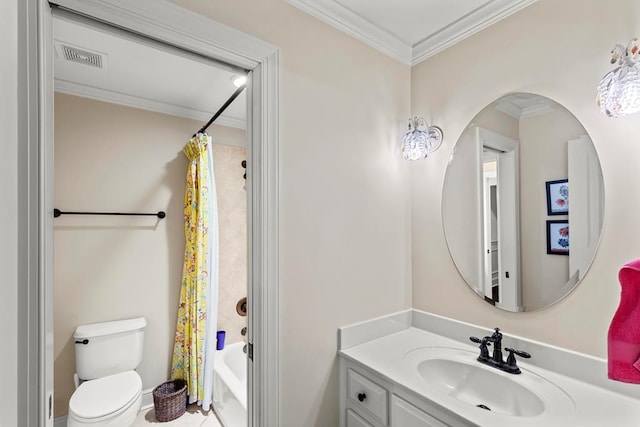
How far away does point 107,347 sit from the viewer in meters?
2.12

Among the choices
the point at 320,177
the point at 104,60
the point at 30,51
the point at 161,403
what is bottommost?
the point at 161,403

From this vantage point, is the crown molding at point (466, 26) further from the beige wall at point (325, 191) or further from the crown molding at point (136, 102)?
the crown molding at point (136, 102)

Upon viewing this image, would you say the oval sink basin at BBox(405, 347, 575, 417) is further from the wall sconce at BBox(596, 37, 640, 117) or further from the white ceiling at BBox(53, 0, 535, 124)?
the white ceiling at BBox(53, 0, 535, 124)

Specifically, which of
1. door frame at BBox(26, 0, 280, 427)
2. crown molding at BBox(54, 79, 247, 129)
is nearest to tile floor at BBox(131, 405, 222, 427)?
door frame at BBox(26, 0, 280, 427)

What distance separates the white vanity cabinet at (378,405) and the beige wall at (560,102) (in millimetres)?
611

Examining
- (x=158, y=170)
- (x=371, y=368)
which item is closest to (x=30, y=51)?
(x=371, y=368)

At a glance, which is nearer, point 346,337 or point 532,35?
point 532,35

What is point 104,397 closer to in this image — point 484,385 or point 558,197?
point 484,385

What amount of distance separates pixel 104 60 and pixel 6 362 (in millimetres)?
1989

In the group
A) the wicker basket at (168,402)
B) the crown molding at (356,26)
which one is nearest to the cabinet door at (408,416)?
the crown molding at (356,26)

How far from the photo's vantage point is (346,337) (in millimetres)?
1473

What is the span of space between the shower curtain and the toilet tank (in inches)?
13.8

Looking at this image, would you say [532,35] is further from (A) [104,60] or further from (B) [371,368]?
(A) [104,60]

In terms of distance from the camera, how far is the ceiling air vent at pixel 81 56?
5.70 feet
